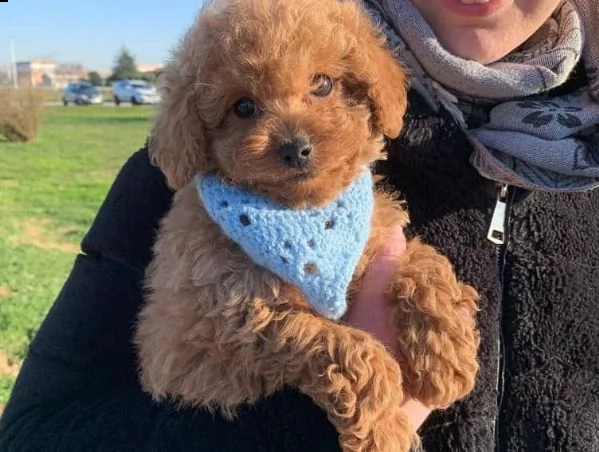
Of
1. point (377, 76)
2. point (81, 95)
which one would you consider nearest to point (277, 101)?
point (377, 76)

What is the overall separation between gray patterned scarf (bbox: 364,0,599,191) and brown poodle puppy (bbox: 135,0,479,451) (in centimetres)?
20

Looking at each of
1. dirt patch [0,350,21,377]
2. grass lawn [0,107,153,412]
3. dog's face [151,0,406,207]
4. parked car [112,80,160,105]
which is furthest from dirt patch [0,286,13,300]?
parked car [112,80,160,105]

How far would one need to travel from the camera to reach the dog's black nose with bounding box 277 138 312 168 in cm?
214

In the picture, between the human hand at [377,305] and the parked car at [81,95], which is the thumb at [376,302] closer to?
the human hand at [377,305]

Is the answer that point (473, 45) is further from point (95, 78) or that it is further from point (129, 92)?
point (95, 78)

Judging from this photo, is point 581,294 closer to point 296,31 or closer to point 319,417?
point 319,417

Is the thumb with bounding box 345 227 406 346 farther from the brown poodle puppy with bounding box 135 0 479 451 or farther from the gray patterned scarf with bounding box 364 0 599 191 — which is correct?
the gray patterned scarf with bounding box 364 0 599 191

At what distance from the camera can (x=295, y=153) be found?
2.14 metres

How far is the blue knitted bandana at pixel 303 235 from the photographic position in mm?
2121

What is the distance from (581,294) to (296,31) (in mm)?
1182

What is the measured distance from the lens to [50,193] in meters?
18.0

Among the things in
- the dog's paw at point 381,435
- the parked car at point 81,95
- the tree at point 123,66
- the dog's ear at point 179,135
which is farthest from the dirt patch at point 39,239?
the tree at point 123,66

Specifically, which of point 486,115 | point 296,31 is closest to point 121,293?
point 296,31

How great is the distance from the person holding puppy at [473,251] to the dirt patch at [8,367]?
5373 millimetres
